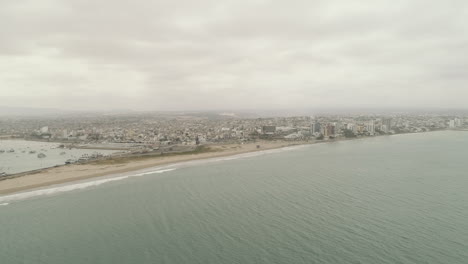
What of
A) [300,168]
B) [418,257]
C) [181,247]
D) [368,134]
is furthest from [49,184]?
[368,134]

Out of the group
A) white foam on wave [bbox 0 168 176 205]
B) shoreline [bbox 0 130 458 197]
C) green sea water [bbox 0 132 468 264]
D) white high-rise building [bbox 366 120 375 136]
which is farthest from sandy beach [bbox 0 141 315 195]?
white high-rise building [bbox 366 120 375 136]

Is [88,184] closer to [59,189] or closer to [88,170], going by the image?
[59,189]

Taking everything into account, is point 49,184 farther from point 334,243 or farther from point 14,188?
point 334,243

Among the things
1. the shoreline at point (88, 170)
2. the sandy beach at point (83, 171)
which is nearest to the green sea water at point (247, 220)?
the shoreline at point (88, 170)

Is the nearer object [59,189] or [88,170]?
[59,189]

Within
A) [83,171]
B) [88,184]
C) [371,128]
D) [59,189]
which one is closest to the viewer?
[59,189]

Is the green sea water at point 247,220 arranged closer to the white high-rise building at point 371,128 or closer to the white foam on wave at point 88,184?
the white foam on wave at point 88,184

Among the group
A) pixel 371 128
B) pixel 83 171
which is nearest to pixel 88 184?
pixel 83 171

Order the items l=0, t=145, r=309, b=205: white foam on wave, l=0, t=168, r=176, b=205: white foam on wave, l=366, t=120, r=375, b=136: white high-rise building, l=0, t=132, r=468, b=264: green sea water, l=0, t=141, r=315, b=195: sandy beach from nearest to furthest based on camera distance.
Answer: l=0, t=132, r=468, b=264: green sea water, l=0, t=168, r=176, b=205: white foam on wave, l=0, t=145, r=309, b=205: white foam on wave, l=0, t=141, r=315, b=195: sandy beach, l=366, t=120, r=375, b=136: white high-rise building

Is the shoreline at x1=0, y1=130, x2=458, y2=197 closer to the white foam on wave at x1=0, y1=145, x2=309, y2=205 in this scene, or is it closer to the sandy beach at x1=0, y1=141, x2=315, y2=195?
the sandy beach at x1=0, y1=141, x2=315, y2=195
